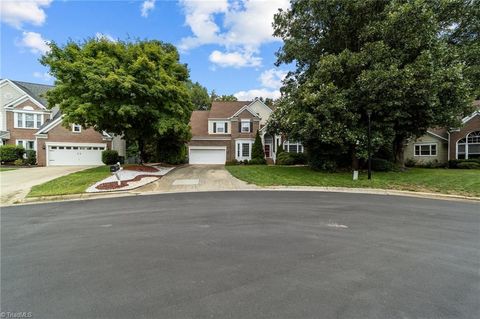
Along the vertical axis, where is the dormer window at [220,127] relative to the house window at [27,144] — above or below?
above

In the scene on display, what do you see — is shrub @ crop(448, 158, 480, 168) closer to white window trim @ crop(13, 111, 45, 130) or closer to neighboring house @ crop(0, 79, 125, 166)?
neighboring house @ crop(0, 79, 125, 166)

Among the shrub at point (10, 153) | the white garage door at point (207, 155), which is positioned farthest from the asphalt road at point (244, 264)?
the shrub at point (10, 153)

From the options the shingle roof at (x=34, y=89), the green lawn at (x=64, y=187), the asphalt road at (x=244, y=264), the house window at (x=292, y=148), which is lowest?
the asphalt road at (x=244, y=264)

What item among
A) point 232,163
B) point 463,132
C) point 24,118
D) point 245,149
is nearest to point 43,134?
point 24,118

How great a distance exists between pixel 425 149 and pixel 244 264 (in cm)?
2947

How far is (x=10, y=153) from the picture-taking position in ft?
80.2

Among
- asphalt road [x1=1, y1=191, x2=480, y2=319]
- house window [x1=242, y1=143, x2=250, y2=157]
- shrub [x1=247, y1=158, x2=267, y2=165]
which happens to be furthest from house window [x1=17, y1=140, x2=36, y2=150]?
asphalt road [x1=1, y1=191, x2=480, y2=319]

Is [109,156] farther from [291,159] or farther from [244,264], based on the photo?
[244,264]

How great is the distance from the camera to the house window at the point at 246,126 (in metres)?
29.9

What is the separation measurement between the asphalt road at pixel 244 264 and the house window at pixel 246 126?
75.3ft

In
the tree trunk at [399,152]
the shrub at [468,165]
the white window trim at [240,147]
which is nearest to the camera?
the tree trunk at [399,152]

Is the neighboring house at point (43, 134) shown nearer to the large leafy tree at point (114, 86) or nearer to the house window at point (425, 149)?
the large leafy tree at point (114, 86)

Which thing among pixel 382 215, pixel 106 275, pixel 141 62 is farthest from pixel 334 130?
pixel 106 275

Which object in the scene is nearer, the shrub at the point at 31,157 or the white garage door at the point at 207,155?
the shrub at the point at 31,157
